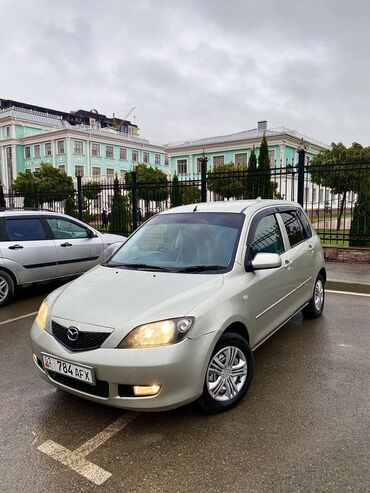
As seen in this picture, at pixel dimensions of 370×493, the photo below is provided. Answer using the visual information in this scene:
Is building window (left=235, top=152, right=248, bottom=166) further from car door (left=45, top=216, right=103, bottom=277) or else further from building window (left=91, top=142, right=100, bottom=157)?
car door (left=45, top=216, right=103, bottom=277)

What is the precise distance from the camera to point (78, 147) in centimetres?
5581

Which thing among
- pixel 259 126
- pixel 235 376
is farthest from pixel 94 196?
pixel 259 126

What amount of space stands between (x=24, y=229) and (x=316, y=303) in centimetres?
504

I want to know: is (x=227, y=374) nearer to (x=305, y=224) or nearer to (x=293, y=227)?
(x=293, y=227)

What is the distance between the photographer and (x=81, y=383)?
2766 mm

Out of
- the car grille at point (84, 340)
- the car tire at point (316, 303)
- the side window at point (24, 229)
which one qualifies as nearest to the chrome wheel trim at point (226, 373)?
the car grille at point (84, 340)

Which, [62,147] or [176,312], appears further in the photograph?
[62,147]

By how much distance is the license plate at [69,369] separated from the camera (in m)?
2.66

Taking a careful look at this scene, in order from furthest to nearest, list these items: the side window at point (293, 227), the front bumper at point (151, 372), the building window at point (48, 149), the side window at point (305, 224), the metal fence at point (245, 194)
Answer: the building window at point (48, 149) < the metal fence at point (245, 194) < the side window at point (305, 224) < the side window at point (293, 227) < the front bumper at point (151, 372)

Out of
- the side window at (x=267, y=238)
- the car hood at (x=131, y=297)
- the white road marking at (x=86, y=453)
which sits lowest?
the white road marking at (x=86, y=453)

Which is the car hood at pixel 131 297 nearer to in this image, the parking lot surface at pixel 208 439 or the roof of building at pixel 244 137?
the parking lot surface at pixel 208 439

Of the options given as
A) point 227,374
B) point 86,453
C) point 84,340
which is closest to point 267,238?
point 227,374

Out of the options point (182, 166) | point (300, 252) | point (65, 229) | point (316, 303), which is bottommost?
point (316, 303)

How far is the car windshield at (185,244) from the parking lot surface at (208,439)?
123cm
